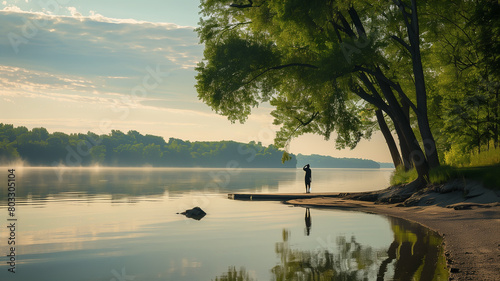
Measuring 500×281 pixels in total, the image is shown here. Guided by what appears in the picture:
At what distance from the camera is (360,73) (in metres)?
28.0

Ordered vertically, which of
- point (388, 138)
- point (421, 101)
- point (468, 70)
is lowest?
point (388, 138)

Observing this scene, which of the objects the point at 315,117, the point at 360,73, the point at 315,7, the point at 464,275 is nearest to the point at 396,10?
the point at 360,73

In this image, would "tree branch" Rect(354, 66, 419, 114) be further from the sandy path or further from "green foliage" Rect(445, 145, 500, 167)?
the sandy path

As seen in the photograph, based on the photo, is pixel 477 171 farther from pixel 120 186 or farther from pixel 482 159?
pixel 120 186

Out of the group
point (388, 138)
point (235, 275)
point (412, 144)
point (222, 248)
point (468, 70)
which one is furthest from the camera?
point (388, 138)

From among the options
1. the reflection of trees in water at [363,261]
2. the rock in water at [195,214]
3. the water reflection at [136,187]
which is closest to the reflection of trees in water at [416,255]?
the reflection of trees in water at [363,261]

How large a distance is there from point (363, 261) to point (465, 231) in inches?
189

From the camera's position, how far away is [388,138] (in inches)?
1404

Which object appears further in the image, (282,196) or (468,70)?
(282,196)

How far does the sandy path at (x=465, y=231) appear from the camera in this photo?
30.8 feet

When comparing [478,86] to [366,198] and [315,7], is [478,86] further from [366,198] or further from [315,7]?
[315,7]

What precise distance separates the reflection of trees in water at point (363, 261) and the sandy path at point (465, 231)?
1.32 feet

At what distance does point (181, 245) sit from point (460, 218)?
33.8ft

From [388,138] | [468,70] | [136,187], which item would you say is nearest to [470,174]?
[388,138]
